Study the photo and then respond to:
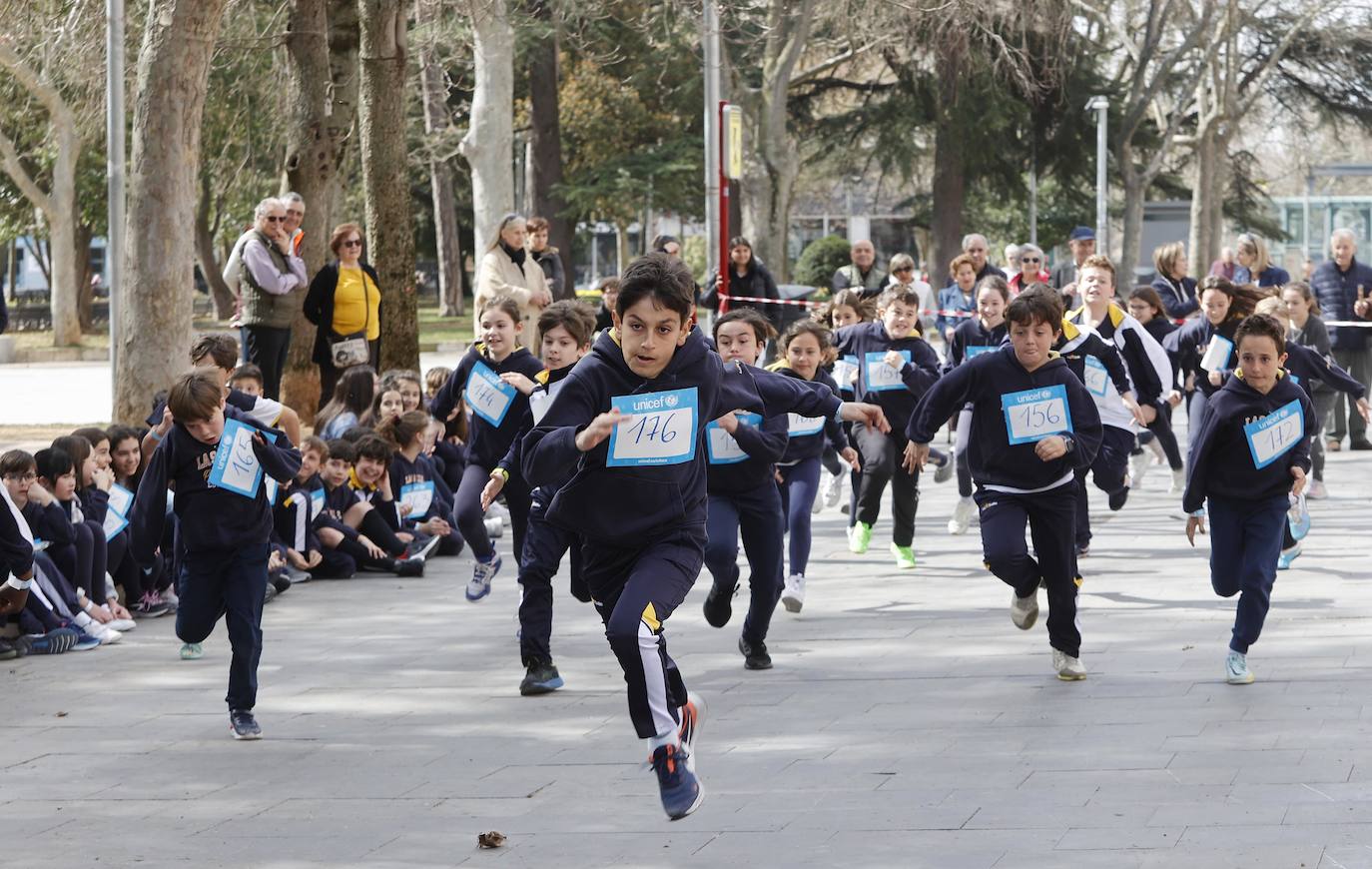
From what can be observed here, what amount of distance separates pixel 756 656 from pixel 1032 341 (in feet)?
6.02

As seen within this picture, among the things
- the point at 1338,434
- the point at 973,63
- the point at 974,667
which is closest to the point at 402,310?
the point at 1338,434

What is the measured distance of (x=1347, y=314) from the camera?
19.0 meters

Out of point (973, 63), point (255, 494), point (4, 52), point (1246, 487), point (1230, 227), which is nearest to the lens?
point (255, 494)

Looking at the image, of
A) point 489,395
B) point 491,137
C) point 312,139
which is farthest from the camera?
point 491,137

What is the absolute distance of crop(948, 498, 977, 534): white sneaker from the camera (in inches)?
520

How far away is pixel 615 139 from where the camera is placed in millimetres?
45438

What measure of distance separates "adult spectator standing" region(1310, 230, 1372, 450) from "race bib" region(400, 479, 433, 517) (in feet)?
31.9

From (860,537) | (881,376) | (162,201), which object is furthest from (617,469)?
(162,201)

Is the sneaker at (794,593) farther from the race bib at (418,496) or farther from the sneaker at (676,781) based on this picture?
the sneaker at (676,781)

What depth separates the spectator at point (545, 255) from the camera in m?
16.5

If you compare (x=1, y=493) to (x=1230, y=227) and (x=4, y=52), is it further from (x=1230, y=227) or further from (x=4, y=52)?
(x=1230, y=227)

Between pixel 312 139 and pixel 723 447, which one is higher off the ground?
A: pixel 312 139

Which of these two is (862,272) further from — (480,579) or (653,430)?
(653,430)

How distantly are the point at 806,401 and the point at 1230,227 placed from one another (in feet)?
149
